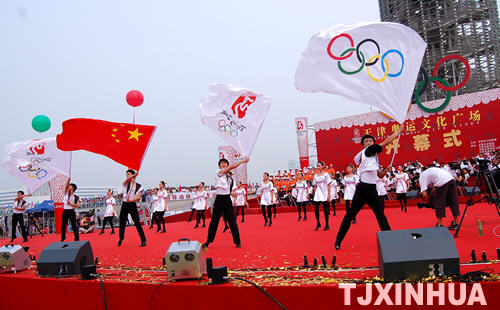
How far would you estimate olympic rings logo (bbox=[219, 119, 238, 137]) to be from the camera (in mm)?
6530

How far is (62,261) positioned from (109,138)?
3.10m

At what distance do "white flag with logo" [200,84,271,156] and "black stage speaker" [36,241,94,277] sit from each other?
299 centimetres

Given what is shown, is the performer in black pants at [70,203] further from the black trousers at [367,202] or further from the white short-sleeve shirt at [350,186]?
the white short-sleeve shirt at [350,186]

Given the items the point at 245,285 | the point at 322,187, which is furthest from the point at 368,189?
the point at 322,187

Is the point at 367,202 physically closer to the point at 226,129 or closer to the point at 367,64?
the point at 367,64

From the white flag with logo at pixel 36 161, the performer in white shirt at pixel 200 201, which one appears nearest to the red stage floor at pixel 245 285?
the white flag with logo at pixel 36 161

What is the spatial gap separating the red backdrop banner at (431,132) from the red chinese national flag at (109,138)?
15601 mm

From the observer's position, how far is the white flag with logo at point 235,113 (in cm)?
648

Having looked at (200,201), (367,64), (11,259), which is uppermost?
(367,64)

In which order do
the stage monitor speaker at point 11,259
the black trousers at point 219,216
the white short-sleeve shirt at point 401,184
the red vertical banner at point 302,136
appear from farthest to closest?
the red vertical banner at point 302,136
the white short-sleeve shirt at point 401,184
the black trousers at point 219,216
the stage monitor speaker at point 11,259

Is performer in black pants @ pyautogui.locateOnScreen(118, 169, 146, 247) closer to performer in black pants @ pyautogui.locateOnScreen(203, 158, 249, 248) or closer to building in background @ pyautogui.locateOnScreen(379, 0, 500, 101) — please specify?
performer in black pants @ pyautogui.locateOnScreen(203, 158, 249, 248)

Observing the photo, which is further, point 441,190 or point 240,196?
point 240,196

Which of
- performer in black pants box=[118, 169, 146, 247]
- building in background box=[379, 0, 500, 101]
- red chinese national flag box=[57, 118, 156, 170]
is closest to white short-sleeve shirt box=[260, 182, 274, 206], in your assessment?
performer in black pants box=[118, 169, 146, 247]

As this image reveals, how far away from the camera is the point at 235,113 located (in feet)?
21.8
